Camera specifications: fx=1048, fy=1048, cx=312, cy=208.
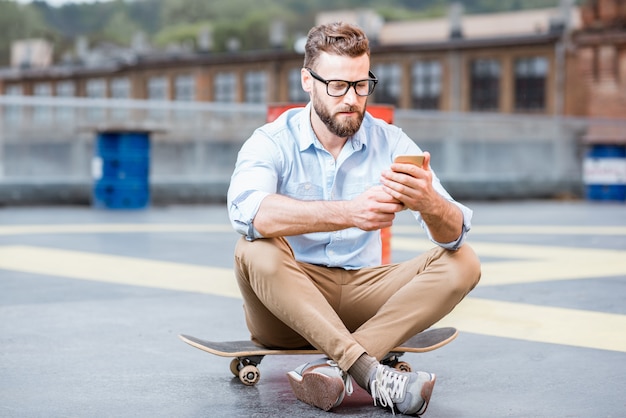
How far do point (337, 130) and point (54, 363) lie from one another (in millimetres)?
1479

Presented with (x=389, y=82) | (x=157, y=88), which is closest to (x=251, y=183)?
(x=389, y=82)

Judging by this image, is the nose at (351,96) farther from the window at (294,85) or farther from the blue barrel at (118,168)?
the window at (294,85)

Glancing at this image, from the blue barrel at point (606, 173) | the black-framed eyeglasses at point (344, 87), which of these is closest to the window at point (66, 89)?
the blue barrel at point (606, 173)

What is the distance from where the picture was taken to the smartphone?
3256mm

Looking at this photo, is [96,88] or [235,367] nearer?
[235,367]

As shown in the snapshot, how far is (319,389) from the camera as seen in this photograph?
330cm

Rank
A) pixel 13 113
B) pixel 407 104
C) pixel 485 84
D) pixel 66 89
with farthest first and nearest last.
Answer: pixel 66 89
pixel 407 104
pixel 485 84
pixel 13 113

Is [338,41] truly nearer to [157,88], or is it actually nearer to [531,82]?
[531,82]

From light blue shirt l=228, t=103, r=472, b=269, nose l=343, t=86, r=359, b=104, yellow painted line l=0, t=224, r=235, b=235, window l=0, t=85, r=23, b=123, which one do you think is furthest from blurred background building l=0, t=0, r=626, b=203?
nose l=343, t=86, r=359, b=104

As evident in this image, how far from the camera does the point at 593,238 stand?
34.1 feet

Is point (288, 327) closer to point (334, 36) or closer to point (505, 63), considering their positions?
point (334, 36)

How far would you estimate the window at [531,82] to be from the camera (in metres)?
43.5

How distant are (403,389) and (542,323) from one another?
205 cm

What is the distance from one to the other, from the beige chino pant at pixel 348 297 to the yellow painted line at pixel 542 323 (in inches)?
48.1
